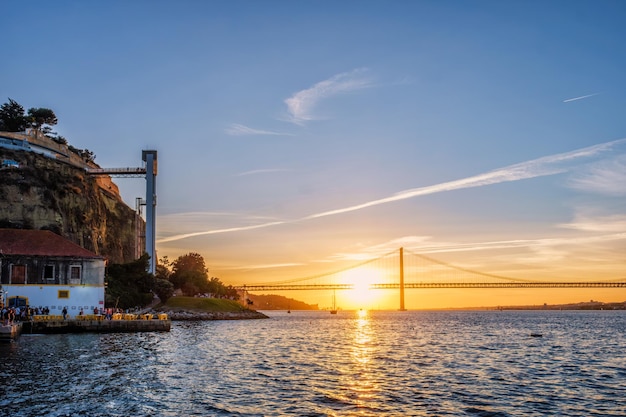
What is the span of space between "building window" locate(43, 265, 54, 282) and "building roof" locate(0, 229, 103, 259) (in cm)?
169

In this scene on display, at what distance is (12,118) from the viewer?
130 meters

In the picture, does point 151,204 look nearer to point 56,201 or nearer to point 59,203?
point 59,203

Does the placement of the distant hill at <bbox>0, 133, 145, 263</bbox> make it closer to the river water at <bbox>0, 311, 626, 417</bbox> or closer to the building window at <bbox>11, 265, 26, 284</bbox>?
the building window at <bbox>11, 265, 26, 284</bbox>

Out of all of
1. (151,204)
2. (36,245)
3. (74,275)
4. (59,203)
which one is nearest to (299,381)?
(74,275)

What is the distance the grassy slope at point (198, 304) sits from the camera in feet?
390

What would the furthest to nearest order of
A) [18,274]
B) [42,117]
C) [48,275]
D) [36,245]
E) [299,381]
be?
[42,117]
[36,245]
[48,275]
[18,274]
[299,381]

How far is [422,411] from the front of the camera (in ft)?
82.4

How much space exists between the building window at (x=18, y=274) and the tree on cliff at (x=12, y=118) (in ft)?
219

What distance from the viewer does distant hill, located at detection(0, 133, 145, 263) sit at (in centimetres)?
9412

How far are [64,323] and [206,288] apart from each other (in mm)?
79083

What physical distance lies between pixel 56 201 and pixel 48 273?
30.3 meters

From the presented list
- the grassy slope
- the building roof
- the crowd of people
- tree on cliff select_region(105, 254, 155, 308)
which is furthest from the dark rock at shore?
the crowd of people

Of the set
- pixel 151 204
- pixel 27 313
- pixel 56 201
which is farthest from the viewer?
pixel 151 204

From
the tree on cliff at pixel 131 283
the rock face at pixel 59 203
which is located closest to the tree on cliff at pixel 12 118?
the rock face at pixel 59 203
